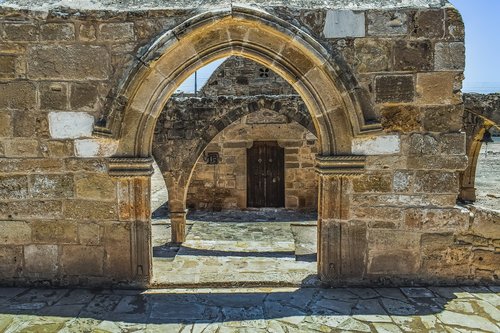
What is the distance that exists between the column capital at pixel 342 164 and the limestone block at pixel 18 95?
2.68 metres

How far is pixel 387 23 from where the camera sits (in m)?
3.25

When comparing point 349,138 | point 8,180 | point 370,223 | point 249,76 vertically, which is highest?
point 249,76

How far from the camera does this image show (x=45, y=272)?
11.4ft

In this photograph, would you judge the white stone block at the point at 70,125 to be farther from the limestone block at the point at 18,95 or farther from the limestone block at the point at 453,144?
the limestone block at the point at 453,144

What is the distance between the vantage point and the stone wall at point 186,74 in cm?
324

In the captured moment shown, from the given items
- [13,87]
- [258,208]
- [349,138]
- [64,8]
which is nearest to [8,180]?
[13,87]

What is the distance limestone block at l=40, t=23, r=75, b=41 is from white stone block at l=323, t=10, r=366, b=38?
2.24 m

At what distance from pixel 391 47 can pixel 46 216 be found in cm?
351

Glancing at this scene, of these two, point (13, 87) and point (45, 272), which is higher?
point (13, 87)

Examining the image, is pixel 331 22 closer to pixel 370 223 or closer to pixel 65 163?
pixel 370 223

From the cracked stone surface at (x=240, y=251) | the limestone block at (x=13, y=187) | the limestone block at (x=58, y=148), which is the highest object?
the limestone block at (x=58, y=148)

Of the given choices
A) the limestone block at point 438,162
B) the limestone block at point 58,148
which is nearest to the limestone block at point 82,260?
the limestone block at point 58,148

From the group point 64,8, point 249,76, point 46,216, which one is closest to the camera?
point 64,8

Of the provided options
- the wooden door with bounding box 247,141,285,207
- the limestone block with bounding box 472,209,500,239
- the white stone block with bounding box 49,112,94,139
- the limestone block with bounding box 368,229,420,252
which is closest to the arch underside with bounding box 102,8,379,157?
the white stone block with bounding box 49,112,94,139
